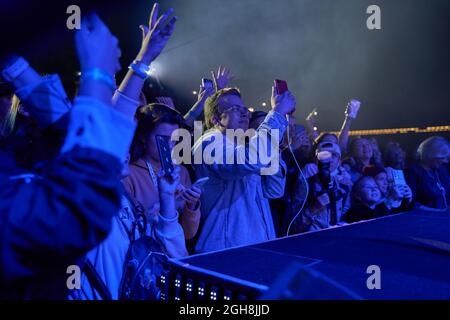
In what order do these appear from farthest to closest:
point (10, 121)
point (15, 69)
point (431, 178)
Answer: point (431, 178) < point (10, 121) < point (15, 69)

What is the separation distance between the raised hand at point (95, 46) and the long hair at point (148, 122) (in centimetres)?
103

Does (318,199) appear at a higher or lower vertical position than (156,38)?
lower

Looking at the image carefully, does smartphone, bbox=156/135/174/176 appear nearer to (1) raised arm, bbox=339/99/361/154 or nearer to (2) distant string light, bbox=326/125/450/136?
(1) raised arm, bbox=339/99/361/154

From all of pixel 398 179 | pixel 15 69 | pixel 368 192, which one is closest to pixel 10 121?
pixel 15 69

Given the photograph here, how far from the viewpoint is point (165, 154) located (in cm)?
127

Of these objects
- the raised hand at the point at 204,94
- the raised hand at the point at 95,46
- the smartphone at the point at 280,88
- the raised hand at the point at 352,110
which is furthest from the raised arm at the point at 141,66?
the raised hand at the point at 352,110

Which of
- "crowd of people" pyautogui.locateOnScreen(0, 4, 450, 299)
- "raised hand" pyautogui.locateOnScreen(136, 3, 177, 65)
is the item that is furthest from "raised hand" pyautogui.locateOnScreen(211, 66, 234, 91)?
"raised hand" pyautogui.locateOnScreen(136, 3, 177, 65)

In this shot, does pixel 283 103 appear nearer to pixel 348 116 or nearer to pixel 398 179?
pixel 398 179

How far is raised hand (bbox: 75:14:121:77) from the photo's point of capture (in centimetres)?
64

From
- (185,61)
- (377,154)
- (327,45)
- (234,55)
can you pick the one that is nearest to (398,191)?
(377,154)

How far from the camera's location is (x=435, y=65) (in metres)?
7.14

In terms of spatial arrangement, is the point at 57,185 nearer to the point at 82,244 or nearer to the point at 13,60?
the point at 82,244

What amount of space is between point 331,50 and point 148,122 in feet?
20.7

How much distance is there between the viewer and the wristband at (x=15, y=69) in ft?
2.28
